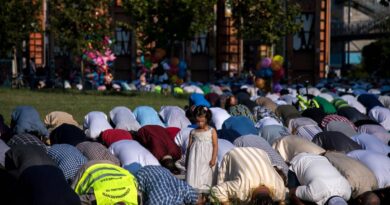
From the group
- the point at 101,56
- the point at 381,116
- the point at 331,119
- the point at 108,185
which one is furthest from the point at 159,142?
the point at 101,56

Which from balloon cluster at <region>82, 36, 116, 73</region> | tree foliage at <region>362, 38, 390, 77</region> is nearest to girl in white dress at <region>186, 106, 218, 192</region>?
balloon cluster at <region>82, 36, 116, 73</region>

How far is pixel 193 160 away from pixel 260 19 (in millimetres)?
24736

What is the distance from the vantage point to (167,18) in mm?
38188

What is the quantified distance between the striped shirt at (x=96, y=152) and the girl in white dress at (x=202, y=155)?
1311 millimetres

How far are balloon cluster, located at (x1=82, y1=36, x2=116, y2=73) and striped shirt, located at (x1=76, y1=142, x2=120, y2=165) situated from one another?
22.3 meters

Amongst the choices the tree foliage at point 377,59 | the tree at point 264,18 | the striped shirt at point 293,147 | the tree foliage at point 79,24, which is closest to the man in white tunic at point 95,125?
the striped shirt at point 293,147

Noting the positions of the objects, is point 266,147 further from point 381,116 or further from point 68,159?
point 381,116

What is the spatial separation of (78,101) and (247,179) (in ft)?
60.8

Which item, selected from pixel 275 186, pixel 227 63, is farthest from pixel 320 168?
pixel 227 63

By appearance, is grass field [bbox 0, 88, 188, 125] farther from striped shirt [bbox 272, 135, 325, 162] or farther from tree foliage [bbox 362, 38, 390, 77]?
tree foliage [bbox 362, 38, 390, 77]

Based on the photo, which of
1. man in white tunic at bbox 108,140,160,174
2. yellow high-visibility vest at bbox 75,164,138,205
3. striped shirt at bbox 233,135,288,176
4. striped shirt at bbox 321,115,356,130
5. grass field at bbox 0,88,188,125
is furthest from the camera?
grass field at bbox 0,88,188,125

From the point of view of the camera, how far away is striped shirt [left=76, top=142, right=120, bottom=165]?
13.7m

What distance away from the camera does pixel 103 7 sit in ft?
122

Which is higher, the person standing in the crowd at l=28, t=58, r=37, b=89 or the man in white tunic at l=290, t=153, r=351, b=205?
the person standing in the crowd at l=28, t=58, r=37, b=89
